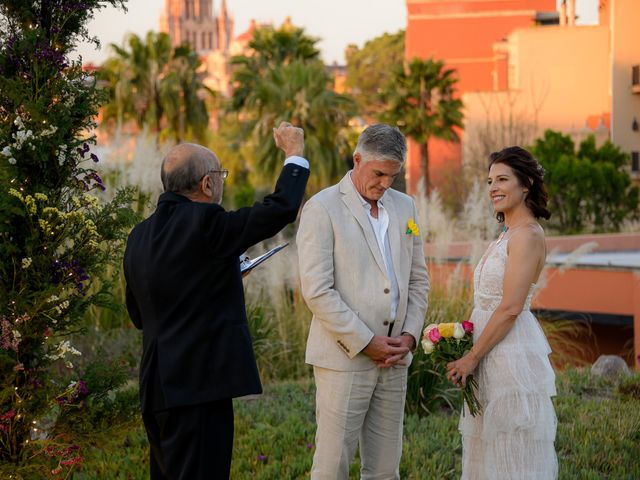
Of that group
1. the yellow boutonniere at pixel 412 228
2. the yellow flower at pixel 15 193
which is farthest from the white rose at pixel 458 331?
the yellow flower at pixel 15 193

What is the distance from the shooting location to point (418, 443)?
20.3ft

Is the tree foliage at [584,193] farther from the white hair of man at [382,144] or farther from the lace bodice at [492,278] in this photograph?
the white hair of man at [382,144]

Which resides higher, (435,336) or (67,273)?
(67,273)

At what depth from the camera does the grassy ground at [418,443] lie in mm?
5727

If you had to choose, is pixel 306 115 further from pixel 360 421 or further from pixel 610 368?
pixel 360 421

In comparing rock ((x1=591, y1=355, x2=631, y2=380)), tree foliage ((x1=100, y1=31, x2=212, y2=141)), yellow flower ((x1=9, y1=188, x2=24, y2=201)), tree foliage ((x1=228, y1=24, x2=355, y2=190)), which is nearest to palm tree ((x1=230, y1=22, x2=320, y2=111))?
tree foliage ((x1=100, y1=31, x2=212, y2=141))

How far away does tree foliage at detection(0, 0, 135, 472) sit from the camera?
4.34 metres

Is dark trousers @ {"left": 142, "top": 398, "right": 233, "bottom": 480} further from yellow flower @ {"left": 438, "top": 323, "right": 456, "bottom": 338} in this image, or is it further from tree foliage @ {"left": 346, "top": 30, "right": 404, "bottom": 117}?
tree foliage @ {"left": 346, "top": 30, "right": 404, "bottom": 117}

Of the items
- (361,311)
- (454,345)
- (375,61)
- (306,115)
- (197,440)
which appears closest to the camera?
(197,440)

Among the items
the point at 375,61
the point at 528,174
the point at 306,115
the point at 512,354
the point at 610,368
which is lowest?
the point at 610,368

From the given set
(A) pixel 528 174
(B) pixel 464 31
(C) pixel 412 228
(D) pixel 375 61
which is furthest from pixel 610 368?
(D) pixel 375 61

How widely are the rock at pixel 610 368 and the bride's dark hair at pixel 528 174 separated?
433 cm

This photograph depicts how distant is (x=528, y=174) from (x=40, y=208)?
240 centimetres

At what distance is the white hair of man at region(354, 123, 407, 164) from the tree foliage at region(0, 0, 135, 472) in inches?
52.1
